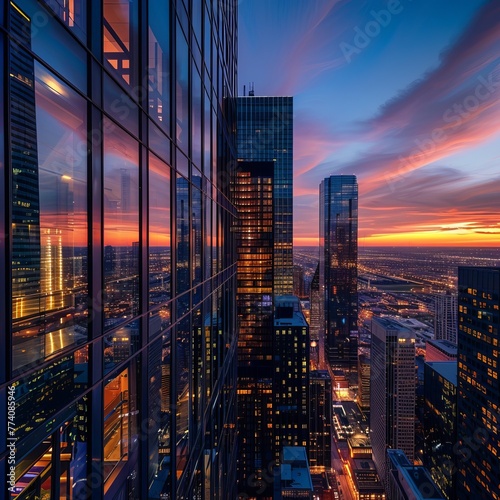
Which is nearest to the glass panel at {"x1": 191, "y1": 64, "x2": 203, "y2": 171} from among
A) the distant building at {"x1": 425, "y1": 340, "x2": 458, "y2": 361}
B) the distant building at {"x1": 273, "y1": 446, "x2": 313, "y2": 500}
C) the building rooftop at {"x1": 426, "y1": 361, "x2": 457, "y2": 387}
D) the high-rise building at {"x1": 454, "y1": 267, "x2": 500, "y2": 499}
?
the distant building at {"x1": 273, "y1": 446, "x2": 313, "y2": 500}

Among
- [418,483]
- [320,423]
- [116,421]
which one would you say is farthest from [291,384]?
[116,421]

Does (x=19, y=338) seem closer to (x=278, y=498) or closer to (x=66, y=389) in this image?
(x=66, y=389)

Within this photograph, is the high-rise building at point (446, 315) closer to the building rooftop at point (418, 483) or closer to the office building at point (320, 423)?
the office building at point (320, 423)

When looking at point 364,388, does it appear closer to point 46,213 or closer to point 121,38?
point 121,38

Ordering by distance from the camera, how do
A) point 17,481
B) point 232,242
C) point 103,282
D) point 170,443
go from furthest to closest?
point 232,242
point 170,443
point 103,282
point 17,481

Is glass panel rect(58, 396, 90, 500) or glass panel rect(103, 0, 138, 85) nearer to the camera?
glass panel rect(58, 396, 90, 500)

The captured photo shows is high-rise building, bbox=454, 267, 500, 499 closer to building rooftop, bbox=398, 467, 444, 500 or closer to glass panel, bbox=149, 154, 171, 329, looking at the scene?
building rooftop, bbox=398, 467, 444, 500

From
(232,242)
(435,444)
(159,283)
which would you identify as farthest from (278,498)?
(435,444)
